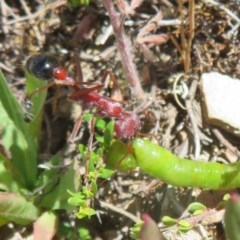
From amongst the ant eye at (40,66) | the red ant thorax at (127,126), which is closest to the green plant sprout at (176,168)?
the red ant thorax at (127,126)

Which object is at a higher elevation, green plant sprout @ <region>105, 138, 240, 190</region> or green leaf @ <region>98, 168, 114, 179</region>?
green leaf @ <region>98, 168, 114, 179</region>

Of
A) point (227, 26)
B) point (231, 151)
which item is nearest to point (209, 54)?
point (227, 26)

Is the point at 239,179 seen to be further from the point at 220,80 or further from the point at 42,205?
the point at 42,205

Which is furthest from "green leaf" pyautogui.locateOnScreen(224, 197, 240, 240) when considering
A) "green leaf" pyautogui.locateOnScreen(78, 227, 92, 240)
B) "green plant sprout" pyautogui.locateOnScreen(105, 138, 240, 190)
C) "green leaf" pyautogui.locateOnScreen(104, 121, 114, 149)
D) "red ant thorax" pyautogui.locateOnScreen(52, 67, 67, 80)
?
"red ant thorax" pyautogui.locateOnScreen(52, 67, 67, 80)

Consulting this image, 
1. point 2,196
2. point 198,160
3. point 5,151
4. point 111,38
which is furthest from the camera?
point 111,38

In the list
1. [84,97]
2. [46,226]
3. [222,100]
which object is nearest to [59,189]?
[46,226]

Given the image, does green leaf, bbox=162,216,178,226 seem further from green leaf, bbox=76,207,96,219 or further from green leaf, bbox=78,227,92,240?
green leaf, bbox=78,227,92,240

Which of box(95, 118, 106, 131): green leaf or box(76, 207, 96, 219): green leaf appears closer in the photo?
box(76, 207, 96, 219): green leaf
